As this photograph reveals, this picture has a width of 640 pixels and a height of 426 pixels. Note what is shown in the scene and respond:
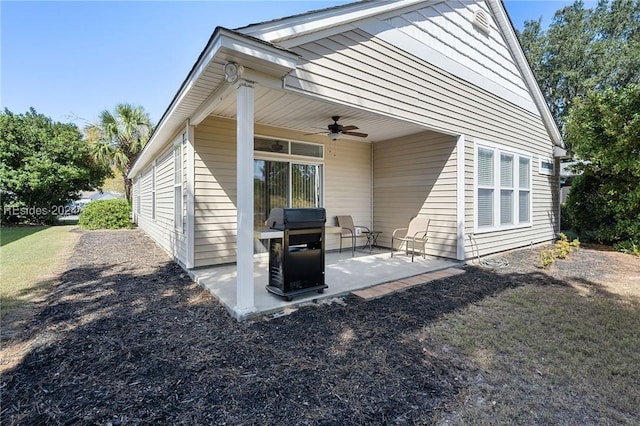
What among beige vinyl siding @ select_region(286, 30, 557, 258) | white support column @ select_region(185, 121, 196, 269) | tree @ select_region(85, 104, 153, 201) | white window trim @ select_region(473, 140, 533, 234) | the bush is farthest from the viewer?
tree @ select_region(85, 104, 153, 201)

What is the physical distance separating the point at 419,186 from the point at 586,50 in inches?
733

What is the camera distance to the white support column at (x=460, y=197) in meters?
6.04

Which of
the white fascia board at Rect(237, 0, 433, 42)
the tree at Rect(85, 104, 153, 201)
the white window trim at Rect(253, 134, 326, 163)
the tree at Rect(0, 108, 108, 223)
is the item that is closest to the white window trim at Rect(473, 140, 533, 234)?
the white window trim at Rect(253, 134, 326, 163)

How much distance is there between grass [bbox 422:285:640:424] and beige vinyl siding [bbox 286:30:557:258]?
8.80ft

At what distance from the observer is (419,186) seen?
6.82m

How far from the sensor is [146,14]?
19.8 feet

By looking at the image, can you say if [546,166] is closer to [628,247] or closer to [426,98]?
[628,247]

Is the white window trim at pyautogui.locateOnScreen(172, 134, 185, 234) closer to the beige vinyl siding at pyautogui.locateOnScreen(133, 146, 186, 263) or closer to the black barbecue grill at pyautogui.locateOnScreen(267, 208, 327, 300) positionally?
the beige vinyl siding at pyautogui.locateOnScreen(133, 146, 186, 263)

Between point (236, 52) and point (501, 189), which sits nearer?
point (236, 52)

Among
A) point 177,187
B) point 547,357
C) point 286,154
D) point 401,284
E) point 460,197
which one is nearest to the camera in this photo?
point 547,357

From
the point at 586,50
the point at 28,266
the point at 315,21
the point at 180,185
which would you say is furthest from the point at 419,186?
the point at 586,50

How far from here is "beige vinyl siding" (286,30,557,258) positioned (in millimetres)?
4230

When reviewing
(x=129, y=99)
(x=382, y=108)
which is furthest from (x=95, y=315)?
(x=129, y=99)

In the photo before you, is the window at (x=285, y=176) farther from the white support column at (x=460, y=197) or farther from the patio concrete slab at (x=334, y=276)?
the white support column at (x=460, y=197)
